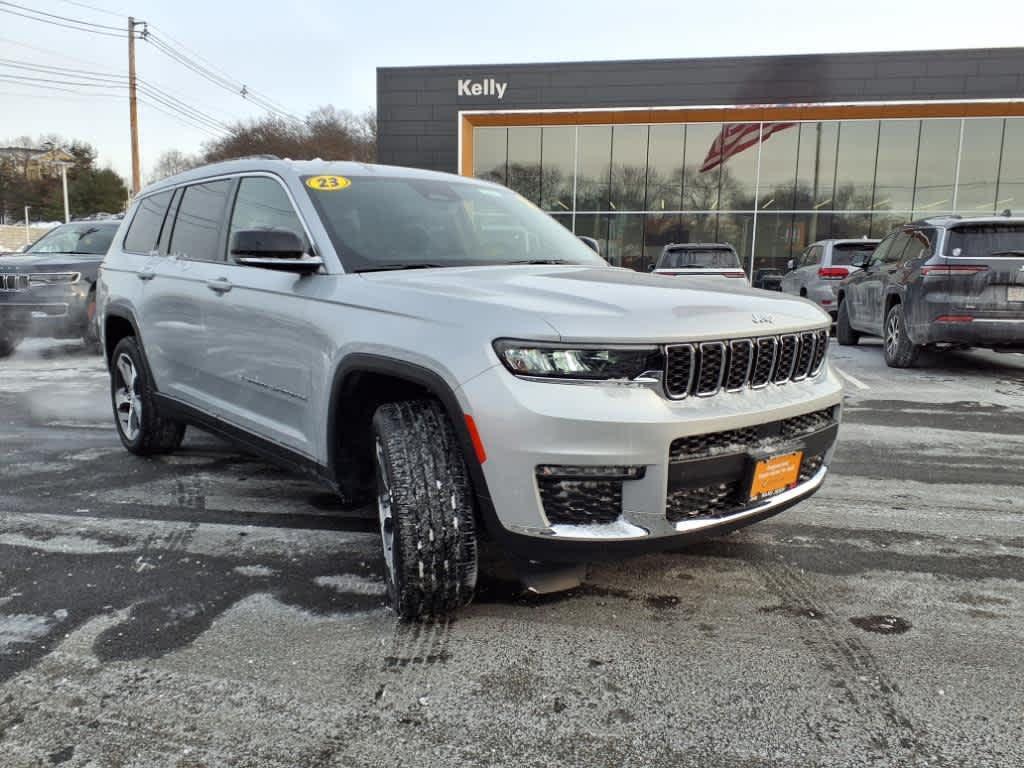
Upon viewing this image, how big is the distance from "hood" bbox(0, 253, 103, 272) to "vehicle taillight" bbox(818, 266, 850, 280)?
11285 millimetres

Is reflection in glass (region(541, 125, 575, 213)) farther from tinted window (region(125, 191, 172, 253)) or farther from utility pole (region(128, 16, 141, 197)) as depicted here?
tinted window (region(125, 191, 172, 253))

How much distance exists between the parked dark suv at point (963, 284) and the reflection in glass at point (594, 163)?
649 inches

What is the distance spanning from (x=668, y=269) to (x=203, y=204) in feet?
33.7

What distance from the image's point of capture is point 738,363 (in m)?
2.77

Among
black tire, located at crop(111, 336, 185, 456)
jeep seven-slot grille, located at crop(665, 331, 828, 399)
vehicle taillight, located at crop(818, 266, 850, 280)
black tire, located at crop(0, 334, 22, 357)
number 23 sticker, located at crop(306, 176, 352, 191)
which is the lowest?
black tire, located at crop(0, 334, 22, 357)

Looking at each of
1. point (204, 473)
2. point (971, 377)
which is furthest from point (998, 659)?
point (971, 377)

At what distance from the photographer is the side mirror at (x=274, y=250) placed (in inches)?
125

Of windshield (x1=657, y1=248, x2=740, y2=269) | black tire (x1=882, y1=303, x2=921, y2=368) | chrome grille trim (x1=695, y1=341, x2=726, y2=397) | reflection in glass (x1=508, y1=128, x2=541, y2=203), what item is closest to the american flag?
reflection in glass (x1=508, y1=128, x2=541, y2=203)

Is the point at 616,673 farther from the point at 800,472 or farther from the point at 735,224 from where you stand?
the point at 735,224

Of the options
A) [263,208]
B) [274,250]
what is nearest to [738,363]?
[274,250]

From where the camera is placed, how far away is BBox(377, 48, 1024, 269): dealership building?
75.4 feet

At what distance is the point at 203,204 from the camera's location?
175 inches

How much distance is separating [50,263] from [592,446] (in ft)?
32.7

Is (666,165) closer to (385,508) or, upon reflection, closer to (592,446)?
(385,508)
